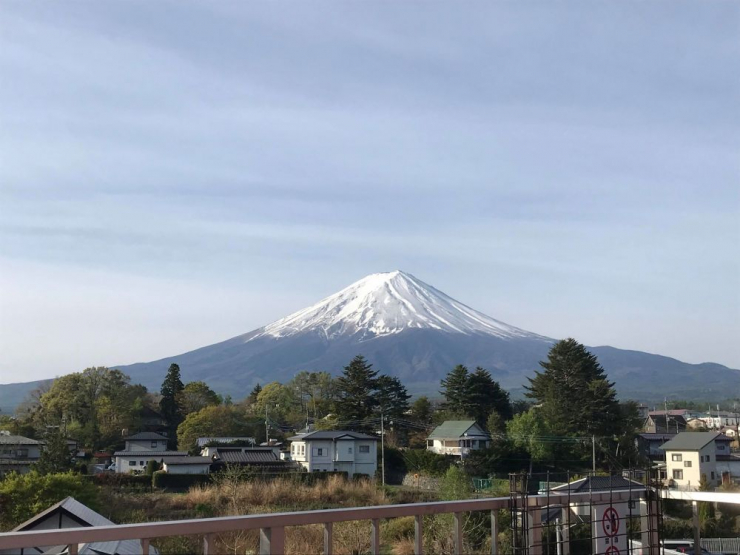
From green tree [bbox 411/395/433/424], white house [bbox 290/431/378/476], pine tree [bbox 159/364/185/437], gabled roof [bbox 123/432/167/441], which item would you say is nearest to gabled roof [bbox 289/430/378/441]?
white house [bbox 290/431/378/476]

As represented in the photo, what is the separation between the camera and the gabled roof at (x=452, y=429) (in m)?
36.1

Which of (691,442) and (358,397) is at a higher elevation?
(358,397)

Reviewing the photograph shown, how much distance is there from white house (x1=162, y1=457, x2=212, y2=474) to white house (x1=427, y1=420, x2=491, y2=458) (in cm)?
1051

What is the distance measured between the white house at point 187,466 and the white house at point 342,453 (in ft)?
15.5

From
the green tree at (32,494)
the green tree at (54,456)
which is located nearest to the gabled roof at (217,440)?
the green tree at (54,456)

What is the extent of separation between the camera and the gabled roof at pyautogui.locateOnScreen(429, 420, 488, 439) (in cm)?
3609

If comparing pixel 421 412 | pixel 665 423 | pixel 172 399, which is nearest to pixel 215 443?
pixel 172 399

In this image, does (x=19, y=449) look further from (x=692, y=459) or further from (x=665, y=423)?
(x=665, y=423)

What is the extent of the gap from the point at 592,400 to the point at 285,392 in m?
22.9

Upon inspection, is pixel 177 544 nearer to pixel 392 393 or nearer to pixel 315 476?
pixel 315 476

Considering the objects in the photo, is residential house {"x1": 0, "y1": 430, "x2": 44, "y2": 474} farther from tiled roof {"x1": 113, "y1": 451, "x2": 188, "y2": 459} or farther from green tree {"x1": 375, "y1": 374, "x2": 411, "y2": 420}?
green tree {"x1": 375, "y1": 374, "x2": 411, "y2": 420}

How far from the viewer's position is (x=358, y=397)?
137ft

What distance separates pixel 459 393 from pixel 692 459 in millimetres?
13347

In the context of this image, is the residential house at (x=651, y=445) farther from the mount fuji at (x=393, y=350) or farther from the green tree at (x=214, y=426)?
the mount fuji at (x=393, y=350)
